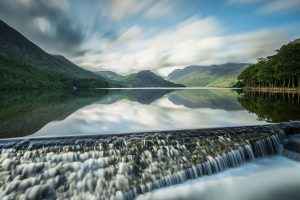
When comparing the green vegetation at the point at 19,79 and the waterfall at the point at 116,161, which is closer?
the waterfall at the point at 116,161

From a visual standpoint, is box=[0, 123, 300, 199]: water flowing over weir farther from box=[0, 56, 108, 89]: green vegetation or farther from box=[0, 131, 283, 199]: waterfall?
box=[0, 56, 108, 89]: green vegetation

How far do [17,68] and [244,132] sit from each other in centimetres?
20321

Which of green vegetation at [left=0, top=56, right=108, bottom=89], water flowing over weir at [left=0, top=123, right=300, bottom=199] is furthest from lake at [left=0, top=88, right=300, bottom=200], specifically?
green vegetation at [left=0, top=56, right=108, bottom=89]

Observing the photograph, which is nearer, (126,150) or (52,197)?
(52,197)

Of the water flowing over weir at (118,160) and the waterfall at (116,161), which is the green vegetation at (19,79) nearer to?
the water flowing over weir at (118,160)

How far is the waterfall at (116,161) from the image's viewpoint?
36.1 ft

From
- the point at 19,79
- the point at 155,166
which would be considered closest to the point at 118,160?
the point at 155,166

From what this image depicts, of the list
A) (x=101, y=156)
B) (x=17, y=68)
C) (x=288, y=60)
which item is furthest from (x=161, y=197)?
(x=17, y=68)

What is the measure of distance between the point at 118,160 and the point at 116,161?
119mm

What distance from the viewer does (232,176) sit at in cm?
1302

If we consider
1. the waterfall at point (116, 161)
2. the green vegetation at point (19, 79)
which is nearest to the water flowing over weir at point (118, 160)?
the waterfall at point (116, 161)

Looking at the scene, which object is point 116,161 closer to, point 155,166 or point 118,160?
point 118,160

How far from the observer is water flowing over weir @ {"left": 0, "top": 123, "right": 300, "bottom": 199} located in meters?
11.0

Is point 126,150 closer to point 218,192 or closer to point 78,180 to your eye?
point 78,180
